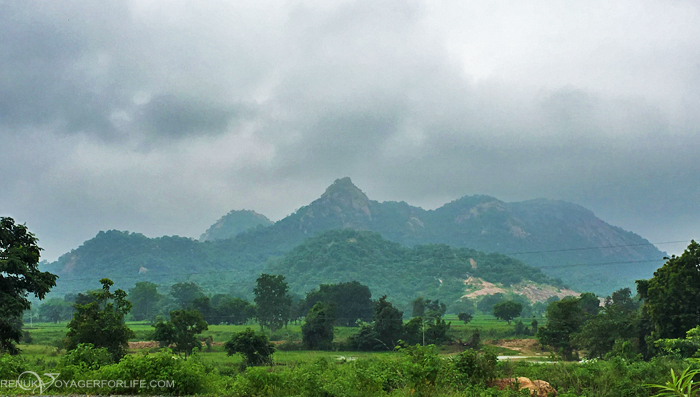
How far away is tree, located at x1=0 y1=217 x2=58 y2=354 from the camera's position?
19.4 meters

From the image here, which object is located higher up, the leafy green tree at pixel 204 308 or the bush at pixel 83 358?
the bush at pixel 83 358

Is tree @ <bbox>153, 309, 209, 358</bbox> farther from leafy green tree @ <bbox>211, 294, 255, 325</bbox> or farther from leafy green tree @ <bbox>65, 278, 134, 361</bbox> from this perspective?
leafy green tree @ <bbox>211, 294, 255, 325</bbox>

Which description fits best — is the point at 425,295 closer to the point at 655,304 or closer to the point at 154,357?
the point at 655,304

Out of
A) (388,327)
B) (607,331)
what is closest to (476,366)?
(607,331)

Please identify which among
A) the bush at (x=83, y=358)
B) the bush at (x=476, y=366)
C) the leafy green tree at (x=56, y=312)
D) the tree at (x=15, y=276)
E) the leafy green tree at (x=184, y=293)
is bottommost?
the leafy green tree at (x=56, y=312)

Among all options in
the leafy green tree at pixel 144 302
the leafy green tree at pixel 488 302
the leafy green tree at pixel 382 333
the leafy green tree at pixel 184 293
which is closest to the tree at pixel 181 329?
the leafy green tree at pixel 382 333

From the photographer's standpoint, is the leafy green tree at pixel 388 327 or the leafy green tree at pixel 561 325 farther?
the leafy green tree at pixel 388 327

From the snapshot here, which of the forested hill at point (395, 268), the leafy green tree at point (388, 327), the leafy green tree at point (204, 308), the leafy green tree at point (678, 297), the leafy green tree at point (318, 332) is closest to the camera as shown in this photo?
the leafy green tree at point (678, 297)

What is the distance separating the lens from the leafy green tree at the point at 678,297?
104ft

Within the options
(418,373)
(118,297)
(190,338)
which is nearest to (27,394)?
(418,373)

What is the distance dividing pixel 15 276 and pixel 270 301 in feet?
190

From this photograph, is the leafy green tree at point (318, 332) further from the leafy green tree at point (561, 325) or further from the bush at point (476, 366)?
the bush at point (476, 366)

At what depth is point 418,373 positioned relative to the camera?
1103 centimetres

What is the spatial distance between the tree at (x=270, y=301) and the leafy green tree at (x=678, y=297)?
179 ft
